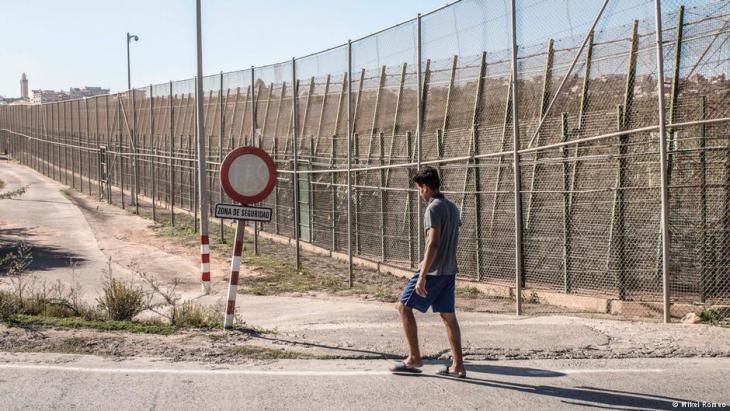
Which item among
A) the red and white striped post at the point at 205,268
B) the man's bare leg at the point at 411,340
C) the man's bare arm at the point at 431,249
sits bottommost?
the red and white striped post at the point at 205,268

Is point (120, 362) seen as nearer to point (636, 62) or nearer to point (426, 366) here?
point (426, 366)

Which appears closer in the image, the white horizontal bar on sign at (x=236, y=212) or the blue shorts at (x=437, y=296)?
the blue shorts at (x=437, y=296)

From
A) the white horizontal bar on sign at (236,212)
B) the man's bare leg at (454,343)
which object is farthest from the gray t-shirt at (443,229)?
the white horizontal bar on sign at (236,212)

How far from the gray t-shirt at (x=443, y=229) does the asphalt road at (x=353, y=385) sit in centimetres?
89

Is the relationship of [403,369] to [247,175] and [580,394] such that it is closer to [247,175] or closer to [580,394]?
[580,394]

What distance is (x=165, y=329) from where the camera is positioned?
30.5 feet

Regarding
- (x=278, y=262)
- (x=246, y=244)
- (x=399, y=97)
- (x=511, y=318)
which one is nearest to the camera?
(x=511, y=318)

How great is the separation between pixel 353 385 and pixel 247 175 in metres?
3.46

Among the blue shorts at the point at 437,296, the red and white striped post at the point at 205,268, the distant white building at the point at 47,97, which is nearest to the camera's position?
the blue shorts at the point at 437,296

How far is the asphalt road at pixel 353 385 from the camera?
644 centimetres

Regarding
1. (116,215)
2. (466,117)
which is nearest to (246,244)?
(466,117)

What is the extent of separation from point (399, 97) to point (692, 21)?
722 cm

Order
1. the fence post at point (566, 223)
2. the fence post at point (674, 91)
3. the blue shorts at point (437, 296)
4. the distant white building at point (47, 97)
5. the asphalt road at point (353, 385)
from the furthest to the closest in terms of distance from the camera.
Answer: the distant white building at point (47, 97)
the fence post at point (566, 223)
the fence post at point (674, 91)
the blue shorts at point (437, 296)
the asphalt road at point (353, 385)

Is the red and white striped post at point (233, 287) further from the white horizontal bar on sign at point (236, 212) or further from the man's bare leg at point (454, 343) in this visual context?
the man's bare leg at point (454, 343)
